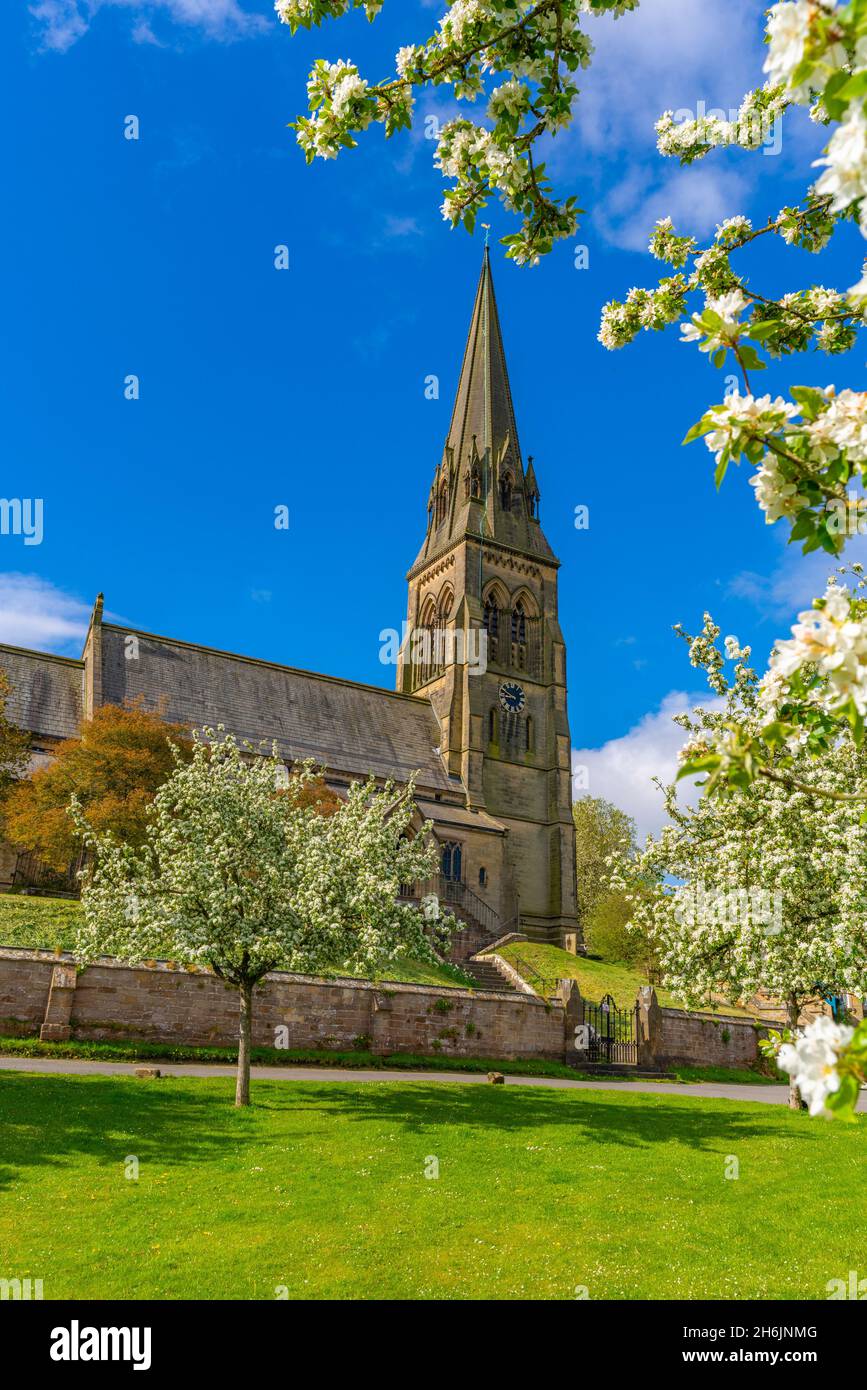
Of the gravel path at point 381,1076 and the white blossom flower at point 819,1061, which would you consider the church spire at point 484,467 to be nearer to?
the gravel path at point 381,1076

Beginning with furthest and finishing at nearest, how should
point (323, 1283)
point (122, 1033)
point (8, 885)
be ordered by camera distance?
point (8, 885) < point (122, 1033) < point (323, 1283)

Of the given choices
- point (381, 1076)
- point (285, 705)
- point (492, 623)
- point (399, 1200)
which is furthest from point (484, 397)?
point (399, 1200)

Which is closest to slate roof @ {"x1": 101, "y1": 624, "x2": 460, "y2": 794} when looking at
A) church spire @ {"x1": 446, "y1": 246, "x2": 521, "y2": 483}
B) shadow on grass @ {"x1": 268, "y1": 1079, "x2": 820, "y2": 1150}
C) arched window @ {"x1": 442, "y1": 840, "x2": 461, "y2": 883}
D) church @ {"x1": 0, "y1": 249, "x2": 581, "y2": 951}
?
church @ {"x1": 0, "y1": 249, "x2": 581, "y2": 951}

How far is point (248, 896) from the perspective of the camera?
17344mm

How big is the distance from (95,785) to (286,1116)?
833 inches

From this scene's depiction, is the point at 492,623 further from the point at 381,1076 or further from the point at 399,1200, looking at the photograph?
the point at 399,1200

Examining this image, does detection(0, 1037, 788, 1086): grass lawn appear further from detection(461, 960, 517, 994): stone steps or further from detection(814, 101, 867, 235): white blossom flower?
detection(814, 101, 867, 235): white blossom flower

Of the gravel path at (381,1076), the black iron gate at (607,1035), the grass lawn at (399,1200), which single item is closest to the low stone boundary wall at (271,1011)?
the black iron gate at (607,1035)

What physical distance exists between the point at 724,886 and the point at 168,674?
4137cm

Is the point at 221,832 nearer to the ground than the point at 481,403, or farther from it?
nearer to the ground

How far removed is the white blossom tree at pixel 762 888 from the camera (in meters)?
14.3
